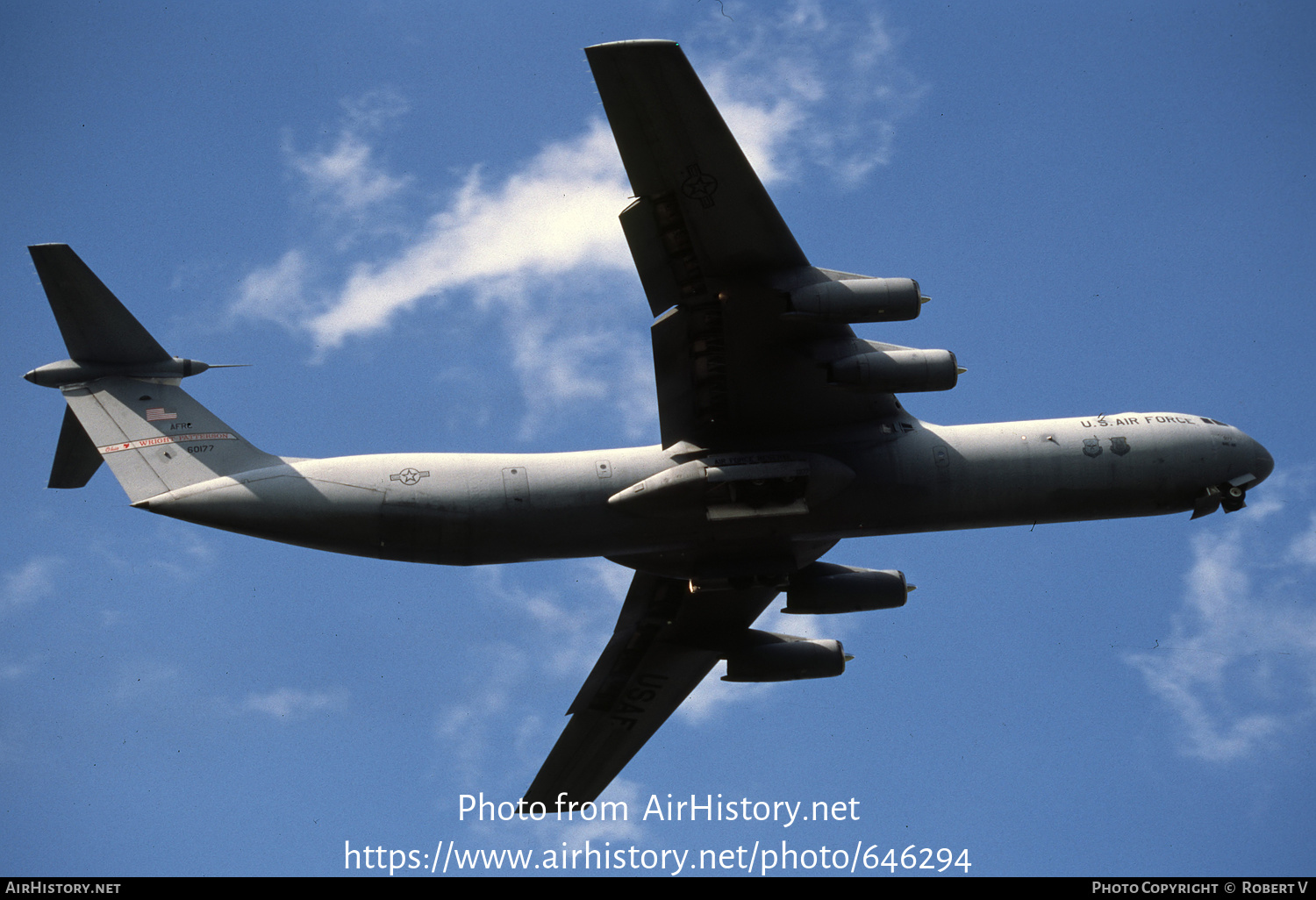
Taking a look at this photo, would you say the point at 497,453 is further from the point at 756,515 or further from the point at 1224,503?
the point at 1224,503

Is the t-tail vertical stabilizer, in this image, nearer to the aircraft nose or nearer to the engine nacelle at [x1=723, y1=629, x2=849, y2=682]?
the engine nacelle at [x1=723, y1=629, x2=849, y2=682]

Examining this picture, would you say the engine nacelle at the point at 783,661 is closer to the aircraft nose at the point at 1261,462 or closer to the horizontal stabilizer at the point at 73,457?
the aircraft nose at the point at 1261,462

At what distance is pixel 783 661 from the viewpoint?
23.7m

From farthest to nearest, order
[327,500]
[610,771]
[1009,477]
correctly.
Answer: [610,771] < [1009,477] < [327,500]

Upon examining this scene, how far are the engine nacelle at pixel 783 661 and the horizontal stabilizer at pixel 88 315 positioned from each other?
36.5 ft

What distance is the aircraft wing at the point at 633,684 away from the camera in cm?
2367

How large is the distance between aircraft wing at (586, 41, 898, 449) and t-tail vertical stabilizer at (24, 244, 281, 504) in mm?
6136

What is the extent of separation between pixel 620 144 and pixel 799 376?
14.7 ft

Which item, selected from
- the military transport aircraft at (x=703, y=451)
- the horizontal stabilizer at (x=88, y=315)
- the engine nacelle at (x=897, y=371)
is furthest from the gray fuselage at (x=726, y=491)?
the horizontal stabilizer at (x=88, y=315)

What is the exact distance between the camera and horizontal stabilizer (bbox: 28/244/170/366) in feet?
61.2

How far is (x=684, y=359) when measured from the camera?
1931 centimetres

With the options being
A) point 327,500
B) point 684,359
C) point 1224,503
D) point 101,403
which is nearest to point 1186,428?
point 1224,503

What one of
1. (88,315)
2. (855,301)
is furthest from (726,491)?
(88,315)
